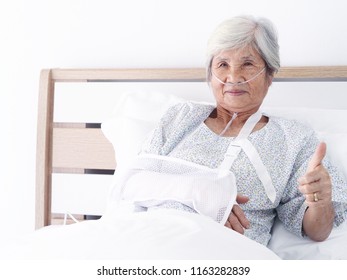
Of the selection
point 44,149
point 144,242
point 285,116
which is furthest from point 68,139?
point 144,242

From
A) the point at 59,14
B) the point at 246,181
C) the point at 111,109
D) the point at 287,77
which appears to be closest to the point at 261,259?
the point at 246,181

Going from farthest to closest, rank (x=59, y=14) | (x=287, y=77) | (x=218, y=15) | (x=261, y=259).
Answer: (x=59, y=14), (x=218, y=15), (x=287, y=77), (x=261, y=259)

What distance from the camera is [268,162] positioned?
1.47 m

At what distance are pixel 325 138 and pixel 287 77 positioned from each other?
28 centimetres

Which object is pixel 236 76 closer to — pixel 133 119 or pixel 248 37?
pixel 248 37

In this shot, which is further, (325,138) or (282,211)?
(325,138)

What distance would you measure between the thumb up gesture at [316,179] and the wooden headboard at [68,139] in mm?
712

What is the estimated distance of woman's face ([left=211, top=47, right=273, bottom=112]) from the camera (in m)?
1.54

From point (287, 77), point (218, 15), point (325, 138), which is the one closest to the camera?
point (325, 138)

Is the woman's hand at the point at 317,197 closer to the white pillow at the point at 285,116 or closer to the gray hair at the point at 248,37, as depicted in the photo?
the white pillow at the point at 285,116

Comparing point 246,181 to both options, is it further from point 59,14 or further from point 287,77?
point 59,14

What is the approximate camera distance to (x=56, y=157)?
1.96 meters

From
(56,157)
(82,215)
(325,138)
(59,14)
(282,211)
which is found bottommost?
(82,215)

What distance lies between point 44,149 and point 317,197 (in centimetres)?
102
